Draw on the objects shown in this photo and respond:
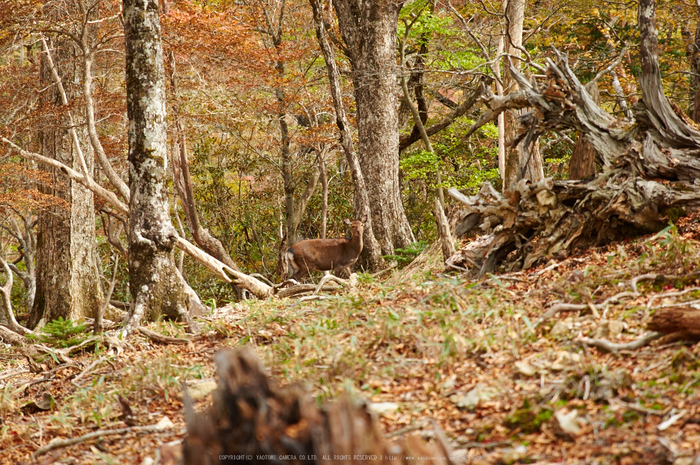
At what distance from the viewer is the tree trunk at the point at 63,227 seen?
10.5 meters

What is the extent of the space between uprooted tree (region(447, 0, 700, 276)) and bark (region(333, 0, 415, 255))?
150 inches

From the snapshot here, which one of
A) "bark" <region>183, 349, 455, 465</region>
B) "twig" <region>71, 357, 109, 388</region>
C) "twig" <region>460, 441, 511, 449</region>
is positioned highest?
"bark" <region>183, 349, 455, 465</region>

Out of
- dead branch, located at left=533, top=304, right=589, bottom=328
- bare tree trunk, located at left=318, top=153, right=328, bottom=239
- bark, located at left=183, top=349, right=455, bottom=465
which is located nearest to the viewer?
bark, located at left=183, top=349, right=455, bottom=465

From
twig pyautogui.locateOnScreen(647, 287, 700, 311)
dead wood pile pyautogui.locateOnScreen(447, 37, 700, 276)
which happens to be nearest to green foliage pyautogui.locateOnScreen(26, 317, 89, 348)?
dead wood pile pyautogui.locateOnScreen(447, 37, 700, 276)

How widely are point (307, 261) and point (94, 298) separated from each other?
4404 millimetres

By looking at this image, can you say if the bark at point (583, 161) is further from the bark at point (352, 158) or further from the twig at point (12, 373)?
the twig at point (12, 373)

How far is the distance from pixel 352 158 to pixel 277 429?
716cm

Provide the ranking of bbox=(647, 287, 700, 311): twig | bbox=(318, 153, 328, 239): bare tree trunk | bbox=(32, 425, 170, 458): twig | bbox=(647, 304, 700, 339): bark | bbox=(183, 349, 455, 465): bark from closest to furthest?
bbox=(183, 349, 455, 465): bark, bbox=(647, 304, 700, 339): bark, bbox=(32, 425, 170, 458): twig, bbox=(647, 287, 700, 311): twig, bbox=(318, 153, 328, 239): bare tree trunk

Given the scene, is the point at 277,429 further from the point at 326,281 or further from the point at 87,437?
the point at 326,281

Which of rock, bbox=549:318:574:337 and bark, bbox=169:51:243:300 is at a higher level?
bark, bbox=169:51:243:300

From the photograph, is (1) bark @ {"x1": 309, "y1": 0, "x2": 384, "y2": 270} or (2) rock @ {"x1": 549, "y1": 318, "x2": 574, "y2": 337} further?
(1) bark @ {"x1": 309, "y1": 0, "x2": 384, "y2": 270}

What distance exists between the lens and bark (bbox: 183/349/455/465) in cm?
175

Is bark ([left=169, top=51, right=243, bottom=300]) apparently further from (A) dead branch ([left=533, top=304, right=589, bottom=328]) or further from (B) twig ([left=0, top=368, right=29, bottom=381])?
(A) dead branch ([left=533, top=304, right=589, bottom=328])

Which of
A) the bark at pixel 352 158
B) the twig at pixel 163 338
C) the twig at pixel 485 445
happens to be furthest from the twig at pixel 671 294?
the bark at pixel 352 158
